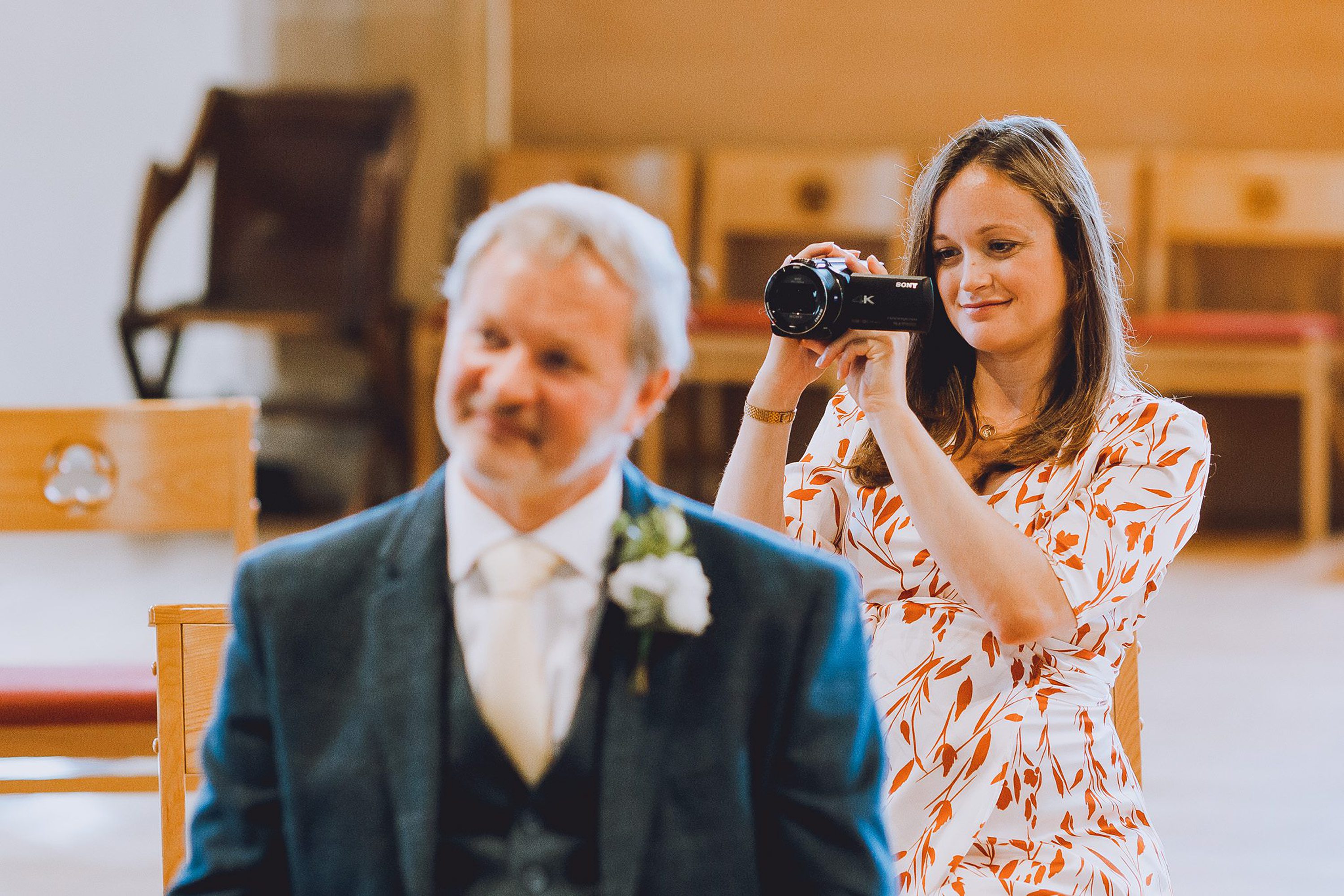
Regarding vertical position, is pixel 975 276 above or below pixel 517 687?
above

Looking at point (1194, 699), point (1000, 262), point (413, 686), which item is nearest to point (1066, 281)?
point (1000, 262)

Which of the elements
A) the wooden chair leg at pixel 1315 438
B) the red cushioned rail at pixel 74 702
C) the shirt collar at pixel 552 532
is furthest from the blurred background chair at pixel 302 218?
the shirt collar at pixel 552 532

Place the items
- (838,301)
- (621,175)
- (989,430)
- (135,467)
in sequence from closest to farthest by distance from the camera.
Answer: (838,301) → (989,430) → (135,467) → (621,175)

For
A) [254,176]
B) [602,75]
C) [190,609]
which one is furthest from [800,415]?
[190,609]

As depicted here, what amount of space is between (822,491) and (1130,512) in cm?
34

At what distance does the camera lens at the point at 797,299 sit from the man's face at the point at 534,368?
461 millimetres

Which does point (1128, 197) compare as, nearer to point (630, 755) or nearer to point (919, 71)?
point (919, 71)

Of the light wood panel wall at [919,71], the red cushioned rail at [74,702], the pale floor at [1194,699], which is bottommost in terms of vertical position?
the pale floor at [1194,699]

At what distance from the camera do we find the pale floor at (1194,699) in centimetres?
237

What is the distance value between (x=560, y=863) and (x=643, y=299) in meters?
0.34

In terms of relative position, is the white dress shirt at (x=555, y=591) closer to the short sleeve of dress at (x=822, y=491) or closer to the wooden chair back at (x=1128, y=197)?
the short sleeve of dress at (x=822, y=491)

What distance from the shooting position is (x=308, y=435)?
5.29 metres

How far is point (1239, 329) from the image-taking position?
15.1 ft

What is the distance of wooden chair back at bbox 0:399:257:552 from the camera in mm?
2006
